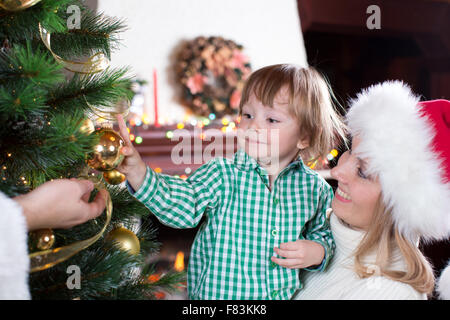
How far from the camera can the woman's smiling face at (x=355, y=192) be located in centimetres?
88

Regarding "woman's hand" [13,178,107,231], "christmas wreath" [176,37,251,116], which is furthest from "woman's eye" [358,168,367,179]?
"christmas wreath" [176,37,251,116]

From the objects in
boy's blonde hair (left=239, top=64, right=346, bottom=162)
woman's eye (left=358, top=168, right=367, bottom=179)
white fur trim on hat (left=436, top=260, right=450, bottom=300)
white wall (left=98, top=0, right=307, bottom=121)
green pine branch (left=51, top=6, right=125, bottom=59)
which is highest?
white wall (left=98, top=0, right=307, bottom=121)

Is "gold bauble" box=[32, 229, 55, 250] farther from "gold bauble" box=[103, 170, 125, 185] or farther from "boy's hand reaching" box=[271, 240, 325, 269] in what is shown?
"boy's hand reaching" box=[271, 240, 325, 269]

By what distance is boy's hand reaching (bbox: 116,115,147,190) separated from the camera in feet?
2.70

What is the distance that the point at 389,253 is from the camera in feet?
2.93

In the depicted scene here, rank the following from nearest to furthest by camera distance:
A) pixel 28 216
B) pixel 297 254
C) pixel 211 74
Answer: pixel 28 216, pixel 297 254, pixel 211 74

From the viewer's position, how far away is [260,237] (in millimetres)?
978

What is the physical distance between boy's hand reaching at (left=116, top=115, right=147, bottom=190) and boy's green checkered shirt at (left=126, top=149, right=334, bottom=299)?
0.16ft

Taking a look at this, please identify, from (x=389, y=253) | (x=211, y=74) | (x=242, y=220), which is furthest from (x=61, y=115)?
(x=211, y=74)

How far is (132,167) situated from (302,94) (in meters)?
0.46

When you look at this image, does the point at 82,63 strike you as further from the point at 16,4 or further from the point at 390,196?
the point at 390,196

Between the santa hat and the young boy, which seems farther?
the young boy

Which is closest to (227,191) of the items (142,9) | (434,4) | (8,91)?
(8,91)
